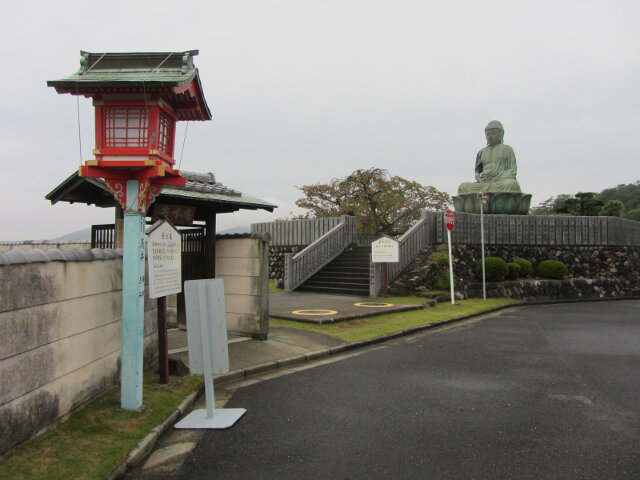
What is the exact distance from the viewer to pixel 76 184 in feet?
26.4

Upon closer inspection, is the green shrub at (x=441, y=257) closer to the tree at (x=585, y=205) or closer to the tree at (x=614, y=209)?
the tree at (x=614, y=209)

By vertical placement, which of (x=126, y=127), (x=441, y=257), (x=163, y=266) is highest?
(x=126, y=127)

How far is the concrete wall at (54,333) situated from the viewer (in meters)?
3.61

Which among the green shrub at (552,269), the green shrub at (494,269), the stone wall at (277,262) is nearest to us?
the green shrub at (494,269)

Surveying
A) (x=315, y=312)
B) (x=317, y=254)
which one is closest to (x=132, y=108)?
(x=315, y=312)

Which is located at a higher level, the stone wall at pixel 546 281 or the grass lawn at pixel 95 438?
the stone wall at pixel 546 281

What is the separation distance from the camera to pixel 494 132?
2289 cm

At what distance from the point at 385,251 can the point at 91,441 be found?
39.5 feet

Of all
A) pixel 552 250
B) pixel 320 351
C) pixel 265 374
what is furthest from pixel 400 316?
pixel 552 250

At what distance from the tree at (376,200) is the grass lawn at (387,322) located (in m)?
17.1

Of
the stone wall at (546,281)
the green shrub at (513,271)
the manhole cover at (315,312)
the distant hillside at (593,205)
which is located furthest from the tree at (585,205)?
the manhole cover at (315,312)

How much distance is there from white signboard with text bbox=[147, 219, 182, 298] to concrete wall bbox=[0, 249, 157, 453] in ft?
2.18

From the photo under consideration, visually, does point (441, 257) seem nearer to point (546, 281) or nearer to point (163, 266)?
point (546, 281)

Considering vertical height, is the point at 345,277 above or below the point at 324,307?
above
